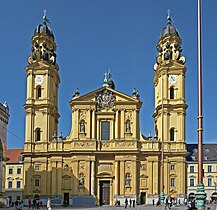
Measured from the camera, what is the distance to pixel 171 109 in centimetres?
7231

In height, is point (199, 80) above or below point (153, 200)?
above

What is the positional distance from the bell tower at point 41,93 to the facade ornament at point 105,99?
→ 6.91m

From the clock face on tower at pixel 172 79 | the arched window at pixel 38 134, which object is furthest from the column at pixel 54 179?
the clock face on tower at pixel 172 79

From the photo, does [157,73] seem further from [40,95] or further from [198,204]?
[198,204]

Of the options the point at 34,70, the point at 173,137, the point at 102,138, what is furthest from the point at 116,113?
the point at 34,70

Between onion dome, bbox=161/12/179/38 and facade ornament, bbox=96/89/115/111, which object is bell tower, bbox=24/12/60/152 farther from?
onion dome, bbox=161/12/179/38

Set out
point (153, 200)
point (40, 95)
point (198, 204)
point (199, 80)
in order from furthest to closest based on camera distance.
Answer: point (40, 95) < point (153, 200) < point (199, 80) < point (198, 204)

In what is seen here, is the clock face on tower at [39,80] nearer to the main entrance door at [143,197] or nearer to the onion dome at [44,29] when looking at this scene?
the onion dome at [44,29]

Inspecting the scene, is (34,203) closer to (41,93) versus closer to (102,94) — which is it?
(41,93)

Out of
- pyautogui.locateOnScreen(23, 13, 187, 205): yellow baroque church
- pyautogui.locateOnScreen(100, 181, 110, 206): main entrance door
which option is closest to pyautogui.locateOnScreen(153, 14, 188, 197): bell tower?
pyautogui.locateOnScreen(23, 13, 187, 205): yellow baroque church

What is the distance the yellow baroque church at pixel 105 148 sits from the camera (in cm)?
7000

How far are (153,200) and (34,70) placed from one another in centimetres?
2448

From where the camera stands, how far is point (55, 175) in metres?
71.1

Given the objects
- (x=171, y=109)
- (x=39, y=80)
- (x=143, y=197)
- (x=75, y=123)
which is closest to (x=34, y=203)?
(x=75, y=123)
